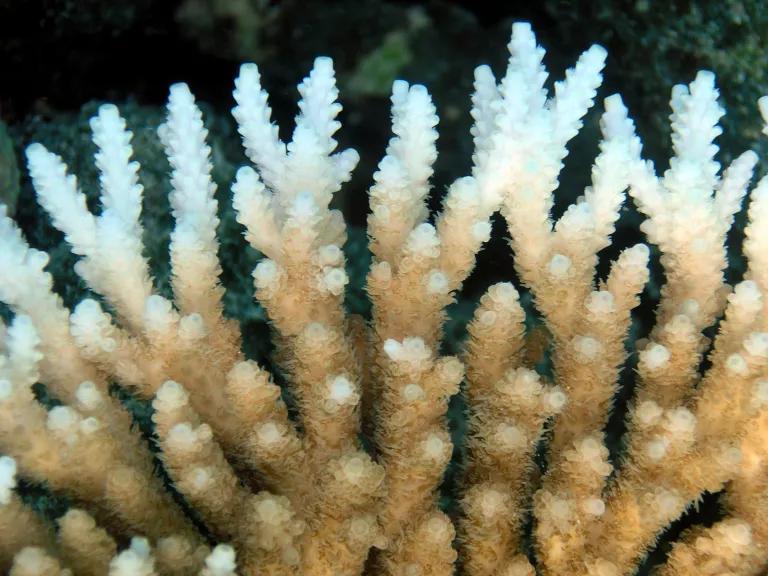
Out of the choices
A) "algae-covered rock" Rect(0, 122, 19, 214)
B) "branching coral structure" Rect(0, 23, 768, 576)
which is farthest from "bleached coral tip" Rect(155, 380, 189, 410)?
"algae-covered rock" Rect(0, 122, 19, 214)

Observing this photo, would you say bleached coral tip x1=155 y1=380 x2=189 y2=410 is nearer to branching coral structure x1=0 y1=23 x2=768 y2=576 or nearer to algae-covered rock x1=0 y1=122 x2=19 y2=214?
branching coral structure x1=0 y1=23 x2=768 y2=576

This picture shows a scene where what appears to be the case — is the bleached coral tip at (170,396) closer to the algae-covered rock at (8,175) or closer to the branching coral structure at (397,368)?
the branching coral structure at (397,368)

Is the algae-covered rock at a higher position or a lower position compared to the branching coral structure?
higher

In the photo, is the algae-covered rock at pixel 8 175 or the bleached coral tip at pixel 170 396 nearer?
the bleached coral tip at pixel 170 396

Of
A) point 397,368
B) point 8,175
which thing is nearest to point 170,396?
point 397,368

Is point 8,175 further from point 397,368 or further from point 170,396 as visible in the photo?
point 397,368

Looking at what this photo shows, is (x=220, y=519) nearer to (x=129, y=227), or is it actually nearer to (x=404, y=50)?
(x=129, y=227)

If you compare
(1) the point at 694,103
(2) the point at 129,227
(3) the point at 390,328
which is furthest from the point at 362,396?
(1) the point at 694,103

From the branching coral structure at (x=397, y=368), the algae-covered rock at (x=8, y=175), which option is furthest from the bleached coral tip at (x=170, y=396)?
the algae-covered rock at (x=8, y=175)
